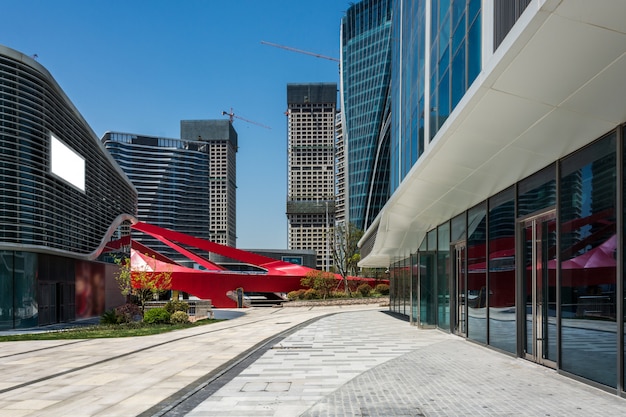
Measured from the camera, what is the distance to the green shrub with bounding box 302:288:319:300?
5128cm

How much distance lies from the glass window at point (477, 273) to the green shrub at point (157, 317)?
52.4ft

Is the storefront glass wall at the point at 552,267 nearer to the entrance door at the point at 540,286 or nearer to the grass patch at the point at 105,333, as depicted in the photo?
the entrance door at the point at 540,286

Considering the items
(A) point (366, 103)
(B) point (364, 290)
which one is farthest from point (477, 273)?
(A) point (366, 103)

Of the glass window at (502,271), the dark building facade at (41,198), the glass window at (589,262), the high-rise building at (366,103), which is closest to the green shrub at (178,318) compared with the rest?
the dark building facade at (41,198)

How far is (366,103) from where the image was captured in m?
108

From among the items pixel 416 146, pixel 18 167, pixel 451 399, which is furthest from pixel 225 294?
pixel 451 399

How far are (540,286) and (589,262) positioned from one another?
2.34 metres

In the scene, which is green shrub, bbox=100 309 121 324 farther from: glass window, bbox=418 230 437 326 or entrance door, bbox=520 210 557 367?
entrance door, bbox=520 210 557 367

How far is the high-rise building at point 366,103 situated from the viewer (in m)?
105

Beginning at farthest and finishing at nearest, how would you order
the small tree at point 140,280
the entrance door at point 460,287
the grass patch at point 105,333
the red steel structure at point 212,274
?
the red steel structure at point 212,274
the small tree at point 140,280
the grass patch at point 105,333
the entrance door at point 460,287

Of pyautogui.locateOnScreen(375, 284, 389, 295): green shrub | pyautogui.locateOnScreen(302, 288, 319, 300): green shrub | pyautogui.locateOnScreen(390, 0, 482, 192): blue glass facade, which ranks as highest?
pyautogui.locateOnScreen(390, 0, 482, 192): blue glass facade

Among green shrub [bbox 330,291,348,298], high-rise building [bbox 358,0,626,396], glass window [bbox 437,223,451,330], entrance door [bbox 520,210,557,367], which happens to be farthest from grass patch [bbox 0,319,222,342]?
green shrub [bbox 330,291,348,298]

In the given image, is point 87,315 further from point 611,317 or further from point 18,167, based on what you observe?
point 611,317

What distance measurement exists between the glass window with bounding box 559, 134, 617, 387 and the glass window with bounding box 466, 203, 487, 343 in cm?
496
